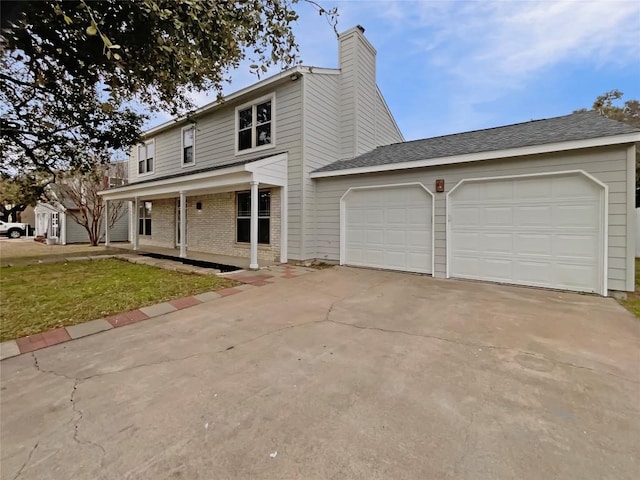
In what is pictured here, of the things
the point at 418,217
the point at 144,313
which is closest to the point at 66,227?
the point at 144,313

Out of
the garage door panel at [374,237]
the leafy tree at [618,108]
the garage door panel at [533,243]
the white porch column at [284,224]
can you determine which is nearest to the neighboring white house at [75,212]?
the white porch column at [284,224]

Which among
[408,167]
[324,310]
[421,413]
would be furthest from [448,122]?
[421,413]

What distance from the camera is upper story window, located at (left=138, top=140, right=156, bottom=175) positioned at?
14.8m

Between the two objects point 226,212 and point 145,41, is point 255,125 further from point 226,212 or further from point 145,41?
point 145,41

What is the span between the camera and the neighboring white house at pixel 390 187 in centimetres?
577

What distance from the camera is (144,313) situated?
4.79m

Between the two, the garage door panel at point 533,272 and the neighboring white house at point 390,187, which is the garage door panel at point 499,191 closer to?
the neighboring white house at point 390,187

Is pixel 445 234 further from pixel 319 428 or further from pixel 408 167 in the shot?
pixel 319 428

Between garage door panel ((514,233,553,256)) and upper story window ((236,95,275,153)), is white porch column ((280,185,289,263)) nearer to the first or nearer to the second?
upper story window ((236,95,275,153))

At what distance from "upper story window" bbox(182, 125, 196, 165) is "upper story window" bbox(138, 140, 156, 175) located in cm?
266

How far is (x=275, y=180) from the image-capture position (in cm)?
906

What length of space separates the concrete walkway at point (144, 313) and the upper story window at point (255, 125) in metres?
4.52

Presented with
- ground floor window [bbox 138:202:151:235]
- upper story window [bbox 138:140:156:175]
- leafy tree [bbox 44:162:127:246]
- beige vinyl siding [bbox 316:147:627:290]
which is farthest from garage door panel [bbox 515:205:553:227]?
leafy tree [bbox 44:162:127:246]

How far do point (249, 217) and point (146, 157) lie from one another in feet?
28.0
